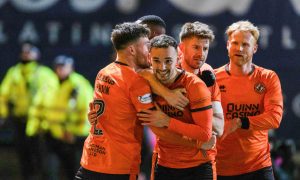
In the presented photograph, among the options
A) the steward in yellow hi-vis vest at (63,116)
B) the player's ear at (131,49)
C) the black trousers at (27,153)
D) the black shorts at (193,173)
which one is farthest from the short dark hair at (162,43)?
the black trousers at (27,153)

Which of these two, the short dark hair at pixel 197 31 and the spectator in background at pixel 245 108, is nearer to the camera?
the short dark hair at pixel 197 31

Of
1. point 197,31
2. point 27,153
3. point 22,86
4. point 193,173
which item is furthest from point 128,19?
point 193,173

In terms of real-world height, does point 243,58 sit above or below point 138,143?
above

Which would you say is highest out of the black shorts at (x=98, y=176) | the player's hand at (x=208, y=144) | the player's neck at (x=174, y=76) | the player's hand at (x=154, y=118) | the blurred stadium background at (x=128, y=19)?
the blurred stadium background at (x=128, y=19)

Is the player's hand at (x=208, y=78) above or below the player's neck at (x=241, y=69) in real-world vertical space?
below

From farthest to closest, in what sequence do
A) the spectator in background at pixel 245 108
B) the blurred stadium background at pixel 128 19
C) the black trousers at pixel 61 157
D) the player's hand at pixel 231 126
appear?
the black trousers at pixel 61 157 < the blurred stadium background at pixel 128 19 < the spectator in background at pixel 245 108 < the player's hand at pixel 231 126

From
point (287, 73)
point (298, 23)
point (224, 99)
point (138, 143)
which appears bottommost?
point (138, 143)

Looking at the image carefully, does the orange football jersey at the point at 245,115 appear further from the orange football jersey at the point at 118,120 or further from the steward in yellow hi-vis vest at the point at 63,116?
the steward in yellow hi-vis vest at the point at 63,116

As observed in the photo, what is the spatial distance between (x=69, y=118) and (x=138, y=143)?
4.49 meters

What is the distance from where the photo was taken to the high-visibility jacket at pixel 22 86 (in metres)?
9.03

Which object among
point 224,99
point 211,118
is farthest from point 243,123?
point 211,118

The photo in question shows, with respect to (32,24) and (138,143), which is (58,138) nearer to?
(32,24)

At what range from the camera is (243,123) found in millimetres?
5125

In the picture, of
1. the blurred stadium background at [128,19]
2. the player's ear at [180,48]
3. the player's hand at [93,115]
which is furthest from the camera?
the blurred stadium background at [128,19]
